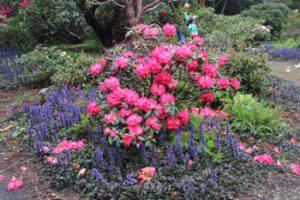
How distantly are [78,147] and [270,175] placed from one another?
6.37 ft

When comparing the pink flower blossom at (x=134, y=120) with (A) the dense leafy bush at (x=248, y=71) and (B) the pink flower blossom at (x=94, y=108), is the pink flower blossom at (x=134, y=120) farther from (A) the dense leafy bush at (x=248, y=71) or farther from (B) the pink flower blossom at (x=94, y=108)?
(A) the dense leafy bush at (x=248, y=71)

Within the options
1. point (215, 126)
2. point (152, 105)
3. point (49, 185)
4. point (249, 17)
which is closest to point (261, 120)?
point (215, 126)

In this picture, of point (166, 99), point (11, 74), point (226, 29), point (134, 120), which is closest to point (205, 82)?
point (166, 99)

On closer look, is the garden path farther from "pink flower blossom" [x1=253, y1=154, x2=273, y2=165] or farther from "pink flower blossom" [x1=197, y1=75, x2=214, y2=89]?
"pink flower blossom" [x1=197, y1=75, x2=214, y2=89]

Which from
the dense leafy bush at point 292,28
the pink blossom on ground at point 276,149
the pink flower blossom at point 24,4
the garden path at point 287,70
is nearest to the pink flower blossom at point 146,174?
the pink blossom on ground at point 276,149

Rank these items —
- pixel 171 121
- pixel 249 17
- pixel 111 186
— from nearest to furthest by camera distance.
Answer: pixel 111 186 < pixel 171 121 < pixel 249 17

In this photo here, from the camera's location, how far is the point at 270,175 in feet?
13.8

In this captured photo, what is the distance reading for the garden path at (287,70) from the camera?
906cm

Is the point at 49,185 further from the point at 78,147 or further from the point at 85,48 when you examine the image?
the point at 85,48

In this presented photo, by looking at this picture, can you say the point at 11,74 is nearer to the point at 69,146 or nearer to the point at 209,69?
the point at 69,146

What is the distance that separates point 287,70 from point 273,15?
846 cm

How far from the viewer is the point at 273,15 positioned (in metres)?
17.5

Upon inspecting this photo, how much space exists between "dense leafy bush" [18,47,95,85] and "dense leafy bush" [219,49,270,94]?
2.49 meters

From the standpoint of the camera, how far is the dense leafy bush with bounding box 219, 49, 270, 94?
668cm
